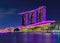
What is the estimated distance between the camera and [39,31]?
52.1ft

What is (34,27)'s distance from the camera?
15195 millimetres

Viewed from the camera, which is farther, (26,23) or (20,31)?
(20,31)

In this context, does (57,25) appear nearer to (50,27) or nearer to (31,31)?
(50,27)

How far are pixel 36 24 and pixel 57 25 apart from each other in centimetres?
120

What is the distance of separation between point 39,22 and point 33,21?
335mm

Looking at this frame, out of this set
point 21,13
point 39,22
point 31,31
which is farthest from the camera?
point 31,31

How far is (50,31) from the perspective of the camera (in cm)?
1545

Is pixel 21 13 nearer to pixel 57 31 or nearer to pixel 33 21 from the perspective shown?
pixel 33 21

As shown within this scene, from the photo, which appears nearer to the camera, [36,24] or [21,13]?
[21,13]

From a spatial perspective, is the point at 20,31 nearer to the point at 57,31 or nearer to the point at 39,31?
the point at 39,31

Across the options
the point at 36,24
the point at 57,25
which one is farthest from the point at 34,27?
the point at 57,25

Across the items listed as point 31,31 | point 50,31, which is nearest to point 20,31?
point 31,31

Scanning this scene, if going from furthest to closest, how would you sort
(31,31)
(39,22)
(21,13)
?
1. (31,31)
2. (39,22)
3. (21,13)

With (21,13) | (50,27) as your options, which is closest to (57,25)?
(50,27)
